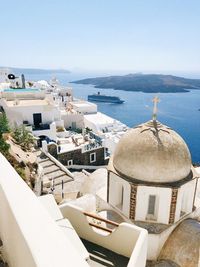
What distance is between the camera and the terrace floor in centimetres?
718

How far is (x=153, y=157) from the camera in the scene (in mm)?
10219

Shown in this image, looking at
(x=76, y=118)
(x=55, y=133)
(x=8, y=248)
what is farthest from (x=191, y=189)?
(x=76, y=118)

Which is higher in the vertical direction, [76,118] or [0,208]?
[0,208]

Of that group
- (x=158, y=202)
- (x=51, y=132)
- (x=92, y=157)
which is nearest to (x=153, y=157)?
(x=158, y=202)

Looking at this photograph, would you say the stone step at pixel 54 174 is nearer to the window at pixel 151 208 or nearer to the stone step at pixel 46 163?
the stone step at pixel 46 163

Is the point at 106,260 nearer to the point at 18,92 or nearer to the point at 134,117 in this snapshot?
the point at 18,92

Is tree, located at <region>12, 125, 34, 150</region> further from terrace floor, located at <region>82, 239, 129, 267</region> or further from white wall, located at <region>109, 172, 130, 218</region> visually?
terrace floor, located at <region>82, 239, 129, 267</region>

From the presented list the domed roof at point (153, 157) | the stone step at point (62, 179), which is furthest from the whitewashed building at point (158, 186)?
the stone step at point (62, 179)

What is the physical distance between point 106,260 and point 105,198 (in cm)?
501

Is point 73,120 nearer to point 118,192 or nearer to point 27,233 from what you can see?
point 118,192

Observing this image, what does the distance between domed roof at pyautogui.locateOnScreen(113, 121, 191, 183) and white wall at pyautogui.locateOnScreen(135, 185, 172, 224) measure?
1.35 feet

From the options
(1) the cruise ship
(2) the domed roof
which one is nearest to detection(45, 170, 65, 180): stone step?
(2) the domed roof

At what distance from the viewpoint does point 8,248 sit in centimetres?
375

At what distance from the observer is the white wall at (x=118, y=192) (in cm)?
1085
